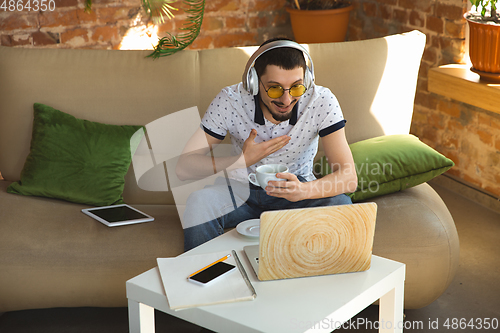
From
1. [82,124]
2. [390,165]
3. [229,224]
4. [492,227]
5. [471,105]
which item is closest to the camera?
[229,224]

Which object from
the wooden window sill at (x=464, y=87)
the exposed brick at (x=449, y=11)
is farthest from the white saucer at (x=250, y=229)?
the exposed brick at (x=449, y=11)

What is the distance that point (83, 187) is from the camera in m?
2.10

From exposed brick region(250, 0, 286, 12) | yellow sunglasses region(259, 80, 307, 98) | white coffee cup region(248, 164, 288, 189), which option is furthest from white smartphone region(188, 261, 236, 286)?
exposed brick region(250, 0, 286, 12)

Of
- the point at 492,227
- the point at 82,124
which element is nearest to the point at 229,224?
the point at 82,124

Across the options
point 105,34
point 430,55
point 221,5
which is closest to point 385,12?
point 430,55

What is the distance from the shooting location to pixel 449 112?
10.4 feet

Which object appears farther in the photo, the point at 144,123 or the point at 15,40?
the point at 15,40

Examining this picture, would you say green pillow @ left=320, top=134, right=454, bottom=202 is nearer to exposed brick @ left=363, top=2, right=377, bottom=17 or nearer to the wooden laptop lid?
the wooden laptop lid

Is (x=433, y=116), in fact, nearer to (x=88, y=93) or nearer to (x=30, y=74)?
(x=88, y=93)

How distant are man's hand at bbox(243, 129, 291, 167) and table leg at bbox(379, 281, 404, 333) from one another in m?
0.61

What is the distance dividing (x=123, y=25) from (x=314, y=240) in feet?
8.99

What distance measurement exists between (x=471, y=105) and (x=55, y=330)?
7.86 ft

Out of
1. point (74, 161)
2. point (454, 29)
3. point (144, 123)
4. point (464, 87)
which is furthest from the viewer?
point (454, 29)

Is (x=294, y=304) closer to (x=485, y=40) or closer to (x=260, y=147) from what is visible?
(x=260, y=147)
